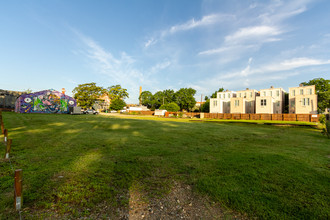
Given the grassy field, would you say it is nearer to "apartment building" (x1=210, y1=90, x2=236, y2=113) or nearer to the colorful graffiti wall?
the colorful graffiti wall

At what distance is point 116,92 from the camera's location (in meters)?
73.1

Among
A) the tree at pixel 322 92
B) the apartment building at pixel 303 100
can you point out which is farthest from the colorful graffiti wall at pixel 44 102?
the tree at pixel 322 92

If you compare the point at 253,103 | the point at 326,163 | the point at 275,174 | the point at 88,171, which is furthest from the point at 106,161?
the point at 253,103

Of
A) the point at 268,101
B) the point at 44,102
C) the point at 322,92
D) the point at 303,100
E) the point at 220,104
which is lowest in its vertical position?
the point at 44,102

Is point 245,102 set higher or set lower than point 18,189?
higher

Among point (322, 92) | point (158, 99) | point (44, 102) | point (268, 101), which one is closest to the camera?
point (44, 102)

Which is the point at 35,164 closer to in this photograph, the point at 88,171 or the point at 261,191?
the point at 88,171

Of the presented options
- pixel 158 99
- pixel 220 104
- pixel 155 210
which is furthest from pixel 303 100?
pixel 158 99

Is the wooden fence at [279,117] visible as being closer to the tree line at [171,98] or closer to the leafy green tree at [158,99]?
the tree line at [171,98]

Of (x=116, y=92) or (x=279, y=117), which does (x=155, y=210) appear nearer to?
(x=279, y=117)

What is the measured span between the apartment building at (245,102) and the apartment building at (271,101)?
3.34 metres

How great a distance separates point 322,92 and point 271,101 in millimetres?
18280

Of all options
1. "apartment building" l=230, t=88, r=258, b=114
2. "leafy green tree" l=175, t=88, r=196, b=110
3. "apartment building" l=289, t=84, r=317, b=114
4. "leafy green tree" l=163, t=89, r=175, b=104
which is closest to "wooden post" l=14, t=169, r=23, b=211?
"apartment building" l=230, t=88, r=258, b=114

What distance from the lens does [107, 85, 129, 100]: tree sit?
2827 inches
